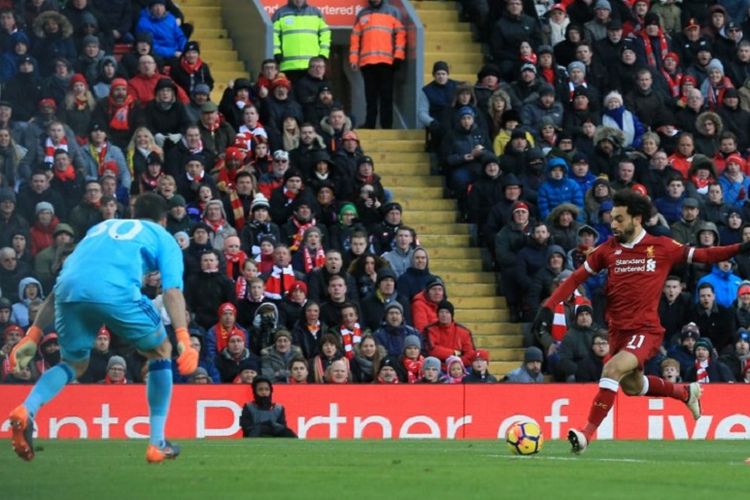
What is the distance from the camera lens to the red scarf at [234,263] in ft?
75.5

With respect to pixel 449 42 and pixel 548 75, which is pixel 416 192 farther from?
pixel 449 42

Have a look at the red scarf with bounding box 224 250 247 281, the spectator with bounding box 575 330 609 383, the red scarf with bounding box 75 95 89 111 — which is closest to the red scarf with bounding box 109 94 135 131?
the red scarf with bounding box 75 95 89 111

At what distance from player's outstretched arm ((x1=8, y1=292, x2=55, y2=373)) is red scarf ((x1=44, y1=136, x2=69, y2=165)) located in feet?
31.3

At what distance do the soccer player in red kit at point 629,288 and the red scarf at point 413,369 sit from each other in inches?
254

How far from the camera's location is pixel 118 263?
13227 millimetres

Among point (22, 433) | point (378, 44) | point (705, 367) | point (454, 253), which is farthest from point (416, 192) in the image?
point (22, 433)

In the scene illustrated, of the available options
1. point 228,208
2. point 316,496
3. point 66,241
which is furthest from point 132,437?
point 316,496

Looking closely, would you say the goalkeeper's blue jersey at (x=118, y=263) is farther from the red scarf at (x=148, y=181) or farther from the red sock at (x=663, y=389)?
the red scarf at (x=148, y=181)

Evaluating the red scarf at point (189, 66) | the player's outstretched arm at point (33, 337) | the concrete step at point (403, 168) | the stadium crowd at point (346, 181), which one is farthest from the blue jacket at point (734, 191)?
the player's outstretched arm at point (33, 337)

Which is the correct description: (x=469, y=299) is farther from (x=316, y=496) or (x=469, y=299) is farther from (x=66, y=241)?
(x=316, y=496)

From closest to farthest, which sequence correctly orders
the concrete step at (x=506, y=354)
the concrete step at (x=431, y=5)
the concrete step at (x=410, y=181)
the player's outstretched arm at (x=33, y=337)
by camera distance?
1. the player's outstretched arm at (x=33, y=337)
2. the concrete step at (x=506, y=354)
3. the concrete step at (x=410, y=181)
4. the concrete step at (x=431, y=5)

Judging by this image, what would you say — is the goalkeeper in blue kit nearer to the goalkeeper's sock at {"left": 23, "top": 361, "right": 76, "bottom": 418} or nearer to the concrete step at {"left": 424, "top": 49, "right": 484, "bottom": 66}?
the goalkeeper's sock at {"left": 23, "top": 361, "right": 76, "bottom": 418}

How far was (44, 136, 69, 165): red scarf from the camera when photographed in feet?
75.8

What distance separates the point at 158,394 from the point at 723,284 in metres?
12.9
